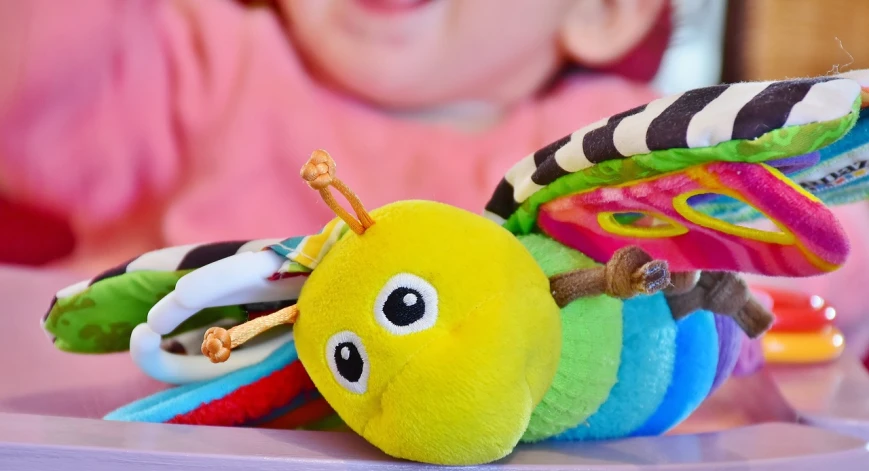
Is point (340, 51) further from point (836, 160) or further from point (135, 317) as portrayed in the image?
point (836, 160)

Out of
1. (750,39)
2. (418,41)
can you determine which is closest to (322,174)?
(418,41)

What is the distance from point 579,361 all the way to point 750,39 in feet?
2.13

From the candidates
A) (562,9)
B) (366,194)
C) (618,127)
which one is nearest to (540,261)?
(618,127)

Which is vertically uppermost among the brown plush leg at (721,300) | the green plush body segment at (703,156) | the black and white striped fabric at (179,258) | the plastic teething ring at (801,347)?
the green plush body segment at (703,156)

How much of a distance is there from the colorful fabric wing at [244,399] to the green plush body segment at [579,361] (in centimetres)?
14

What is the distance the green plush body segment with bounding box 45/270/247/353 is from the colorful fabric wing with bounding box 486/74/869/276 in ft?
0.70

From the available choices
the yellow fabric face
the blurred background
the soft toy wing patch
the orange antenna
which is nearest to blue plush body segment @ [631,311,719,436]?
the soft toy wing patch

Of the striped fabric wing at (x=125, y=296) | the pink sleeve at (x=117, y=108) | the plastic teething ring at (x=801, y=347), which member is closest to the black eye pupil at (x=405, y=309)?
the striped fabric wing at (x=125, y=296)

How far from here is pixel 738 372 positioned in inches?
22.6

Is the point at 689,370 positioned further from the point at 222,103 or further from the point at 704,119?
the point at 222,103

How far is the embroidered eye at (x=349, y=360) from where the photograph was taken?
13.2 inches

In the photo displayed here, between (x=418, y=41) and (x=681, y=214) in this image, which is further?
(x=418, y=41)

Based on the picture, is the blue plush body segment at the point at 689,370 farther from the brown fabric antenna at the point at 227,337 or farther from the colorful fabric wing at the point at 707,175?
the brown fabric antenna at the point at 227,337

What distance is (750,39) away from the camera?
86 centimetres
